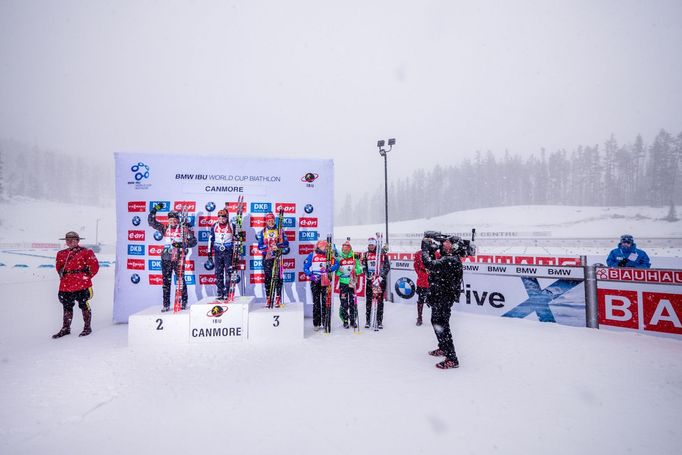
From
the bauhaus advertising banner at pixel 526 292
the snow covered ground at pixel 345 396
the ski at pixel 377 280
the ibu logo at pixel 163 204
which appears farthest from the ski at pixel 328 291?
the ibu logo at pixel 163 204

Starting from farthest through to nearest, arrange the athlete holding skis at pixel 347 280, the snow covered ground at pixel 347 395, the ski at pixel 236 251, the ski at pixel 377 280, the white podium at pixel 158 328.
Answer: the ski at pixel 236 251, the ski at pixel 377 280, the athlete holding skis at pixel 347 280, the white podium at pixel 158 328, the snow covered ground at pixel 347 395

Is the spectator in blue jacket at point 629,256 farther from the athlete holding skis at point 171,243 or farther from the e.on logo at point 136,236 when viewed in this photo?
the e.on logo at point 136,236

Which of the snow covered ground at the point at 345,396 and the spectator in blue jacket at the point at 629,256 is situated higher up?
the spectator in blue jacket at the point at 629,256

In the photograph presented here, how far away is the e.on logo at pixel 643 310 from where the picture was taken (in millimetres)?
5859

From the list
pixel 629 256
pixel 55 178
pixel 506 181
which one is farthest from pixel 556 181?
pixel 55 178

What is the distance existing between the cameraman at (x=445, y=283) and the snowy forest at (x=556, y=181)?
6729 cm

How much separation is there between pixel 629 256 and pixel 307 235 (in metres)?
7.73

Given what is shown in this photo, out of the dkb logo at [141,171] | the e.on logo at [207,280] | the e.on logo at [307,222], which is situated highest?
the dkb logo at [141,171]

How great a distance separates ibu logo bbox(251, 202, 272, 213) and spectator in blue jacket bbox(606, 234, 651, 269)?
829cm

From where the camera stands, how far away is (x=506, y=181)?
2835 inches

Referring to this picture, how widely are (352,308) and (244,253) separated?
3.06 metres

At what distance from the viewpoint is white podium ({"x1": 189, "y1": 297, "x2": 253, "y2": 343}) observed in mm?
5832

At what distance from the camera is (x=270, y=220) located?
7.02 meters

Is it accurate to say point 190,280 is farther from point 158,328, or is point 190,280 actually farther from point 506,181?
point 506,181
